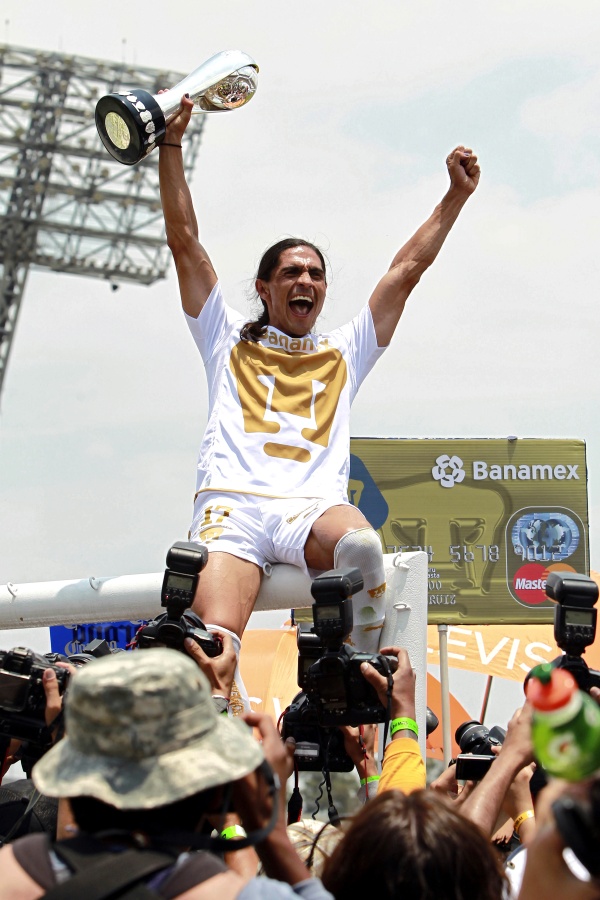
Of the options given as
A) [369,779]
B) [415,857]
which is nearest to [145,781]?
[415,857]

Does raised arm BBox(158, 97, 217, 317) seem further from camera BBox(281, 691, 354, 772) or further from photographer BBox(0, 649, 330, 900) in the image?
photographer BBox(0, 649, 330, 900)

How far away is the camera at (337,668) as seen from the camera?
2.77 meters

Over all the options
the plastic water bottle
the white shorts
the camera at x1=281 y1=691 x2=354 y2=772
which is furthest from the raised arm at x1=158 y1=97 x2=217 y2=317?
the plastic water bottle

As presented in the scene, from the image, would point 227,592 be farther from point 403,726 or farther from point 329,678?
point 403,726

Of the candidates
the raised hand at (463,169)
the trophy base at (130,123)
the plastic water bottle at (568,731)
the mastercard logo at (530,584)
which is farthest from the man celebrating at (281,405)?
the mastercard logo at (530,584)

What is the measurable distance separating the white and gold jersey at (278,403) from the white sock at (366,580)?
0.35 meters

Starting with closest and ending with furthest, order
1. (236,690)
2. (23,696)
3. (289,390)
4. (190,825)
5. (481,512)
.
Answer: (190,825)
(23,696)
(236,690)
(289,390)
(481,512)

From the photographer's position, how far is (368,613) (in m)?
3.51

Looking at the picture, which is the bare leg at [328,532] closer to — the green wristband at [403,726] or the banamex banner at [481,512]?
the green wristband at [403,726]

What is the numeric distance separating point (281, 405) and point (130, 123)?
93 cm

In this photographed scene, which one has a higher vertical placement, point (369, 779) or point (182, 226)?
point (182, 226)

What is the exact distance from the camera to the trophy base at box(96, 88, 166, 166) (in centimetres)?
363

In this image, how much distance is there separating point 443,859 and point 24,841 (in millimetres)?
584

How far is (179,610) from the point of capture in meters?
3.03
